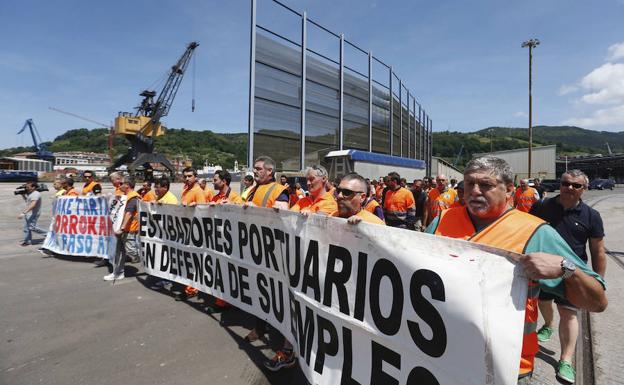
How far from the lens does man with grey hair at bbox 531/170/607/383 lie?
2770 millimetres

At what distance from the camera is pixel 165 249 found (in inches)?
188

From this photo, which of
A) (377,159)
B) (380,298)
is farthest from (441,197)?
(377,159)

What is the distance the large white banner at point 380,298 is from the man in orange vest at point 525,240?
0.45ft

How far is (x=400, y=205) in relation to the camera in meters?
6.71

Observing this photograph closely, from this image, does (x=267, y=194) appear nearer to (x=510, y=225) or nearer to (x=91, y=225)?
(x=510, y=225)

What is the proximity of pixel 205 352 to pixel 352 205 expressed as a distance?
208cm

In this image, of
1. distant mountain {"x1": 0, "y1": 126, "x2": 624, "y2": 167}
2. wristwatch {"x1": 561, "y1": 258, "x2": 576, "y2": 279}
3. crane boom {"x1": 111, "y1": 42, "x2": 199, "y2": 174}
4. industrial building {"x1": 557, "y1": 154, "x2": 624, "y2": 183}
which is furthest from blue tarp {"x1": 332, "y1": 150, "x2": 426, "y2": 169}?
distant mountain {"x1": 0, "y1": 126, "x2": 624, "y2": 167}

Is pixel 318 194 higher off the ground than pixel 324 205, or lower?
higher

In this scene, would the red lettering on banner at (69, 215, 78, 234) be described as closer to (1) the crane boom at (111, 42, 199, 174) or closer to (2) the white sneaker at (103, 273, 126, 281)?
(2) the white sneaker at (103, 273, 126, 281)

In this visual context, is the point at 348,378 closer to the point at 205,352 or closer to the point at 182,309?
the point at 205,352

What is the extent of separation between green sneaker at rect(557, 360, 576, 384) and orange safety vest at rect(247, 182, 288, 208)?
300 centimetres

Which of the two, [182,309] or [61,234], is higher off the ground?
[61,234]

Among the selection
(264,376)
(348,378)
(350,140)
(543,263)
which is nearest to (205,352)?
(264,376)

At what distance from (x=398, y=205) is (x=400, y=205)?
0.04 meters
